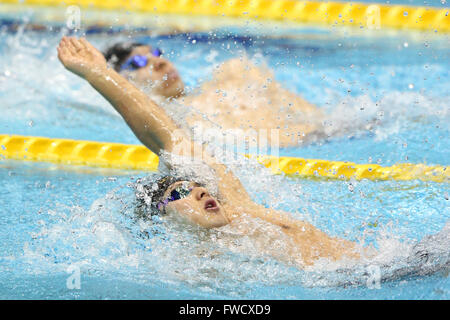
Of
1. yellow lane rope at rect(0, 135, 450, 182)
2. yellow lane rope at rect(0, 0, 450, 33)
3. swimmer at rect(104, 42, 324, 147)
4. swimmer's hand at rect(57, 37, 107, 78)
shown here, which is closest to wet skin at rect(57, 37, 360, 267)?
swimmer's hand at rect(57, 37, 107, 78)

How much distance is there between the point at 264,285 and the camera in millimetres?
1938

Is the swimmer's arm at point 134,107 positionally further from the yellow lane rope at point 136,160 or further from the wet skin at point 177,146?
the yellow lane rope at point 136,160

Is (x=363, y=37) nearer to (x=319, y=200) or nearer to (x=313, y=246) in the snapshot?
(x=319, y=200)

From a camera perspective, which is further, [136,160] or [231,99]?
[231,99]

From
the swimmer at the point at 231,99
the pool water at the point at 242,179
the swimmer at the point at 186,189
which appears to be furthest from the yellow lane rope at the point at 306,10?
the swimmer at the point at 186,189

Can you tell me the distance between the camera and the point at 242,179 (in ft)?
8.52

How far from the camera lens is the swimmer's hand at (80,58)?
2.18 metres

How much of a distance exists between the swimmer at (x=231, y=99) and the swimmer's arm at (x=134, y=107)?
1.08m

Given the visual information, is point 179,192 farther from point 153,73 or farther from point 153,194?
point 153,73

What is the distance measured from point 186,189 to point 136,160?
41.0 inches

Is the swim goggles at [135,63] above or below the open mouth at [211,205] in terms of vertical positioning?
above

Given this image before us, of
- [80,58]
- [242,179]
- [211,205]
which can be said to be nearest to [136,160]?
[242,179]

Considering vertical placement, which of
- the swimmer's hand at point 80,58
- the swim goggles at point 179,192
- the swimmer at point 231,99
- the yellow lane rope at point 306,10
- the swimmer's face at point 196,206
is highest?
the yellow lane rope at point 306,10

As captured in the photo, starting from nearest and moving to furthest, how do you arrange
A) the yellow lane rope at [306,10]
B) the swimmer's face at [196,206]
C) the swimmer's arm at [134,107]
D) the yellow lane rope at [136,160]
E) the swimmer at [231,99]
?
the swimmer's face at [196,206], the swimmer's arm at [134,107], the yellow lane rope at [136,160], the swimmer at [231,99], the yellow lane rope at [306,10]
